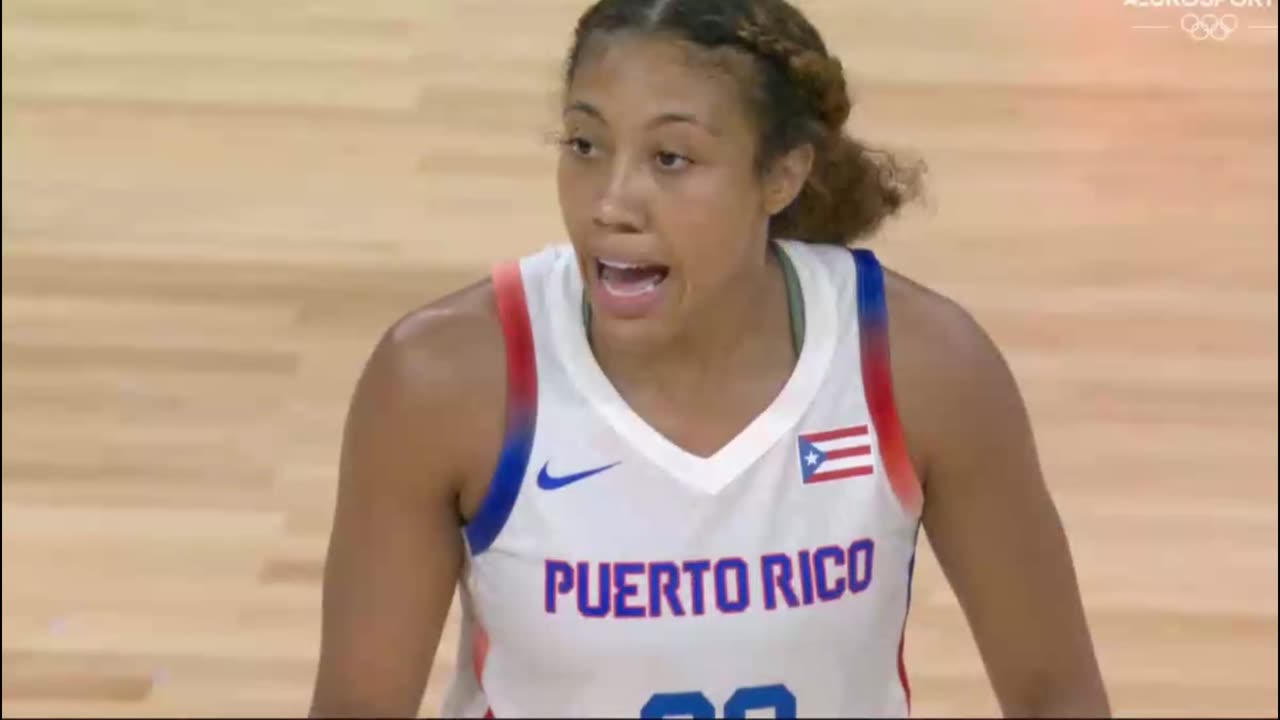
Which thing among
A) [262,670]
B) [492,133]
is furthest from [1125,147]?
[262,670]

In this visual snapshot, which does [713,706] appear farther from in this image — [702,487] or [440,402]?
[440,402]

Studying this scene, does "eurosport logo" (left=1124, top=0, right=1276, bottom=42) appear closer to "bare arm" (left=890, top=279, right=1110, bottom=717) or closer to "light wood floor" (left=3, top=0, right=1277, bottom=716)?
"light wood floor" (left=3, top=0, right=1277, bottom=716)

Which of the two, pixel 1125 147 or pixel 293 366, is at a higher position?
pixel 1125 147

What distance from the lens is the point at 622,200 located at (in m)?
0.98

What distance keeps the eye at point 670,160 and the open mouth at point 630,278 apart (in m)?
0.06

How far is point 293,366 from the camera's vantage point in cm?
261

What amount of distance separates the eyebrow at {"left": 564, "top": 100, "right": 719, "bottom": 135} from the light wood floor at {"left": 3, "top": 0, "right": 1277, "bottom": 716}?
16 centimetres

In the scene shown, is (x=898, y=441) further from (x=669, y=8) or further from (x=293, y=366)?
(x=293, y=366)

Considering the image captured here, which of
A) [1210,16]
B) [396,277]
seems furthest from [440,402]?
[396,277]

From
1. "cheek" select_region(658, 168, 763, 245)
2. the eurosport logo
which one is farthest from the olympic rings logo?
"cheek" select_region(658, 168, 763, 245)

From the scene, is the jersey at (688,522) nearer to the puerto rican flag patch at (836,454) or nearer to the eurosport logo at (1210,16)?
the puerto rican flag patch at (836,454)

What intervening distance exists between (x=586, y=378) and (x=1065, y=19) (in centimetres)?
46

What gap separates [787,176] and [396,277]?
5.99 ft

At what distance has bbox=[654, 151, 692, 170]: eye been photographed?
99 cm
